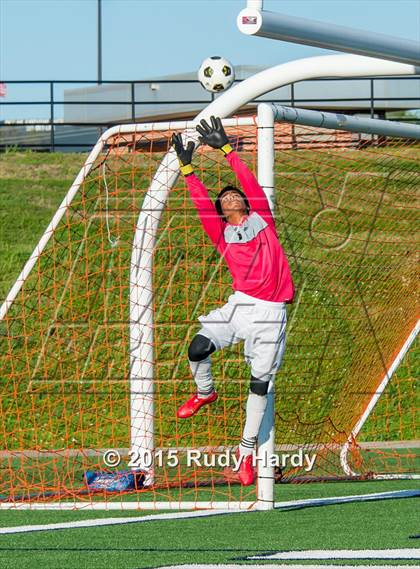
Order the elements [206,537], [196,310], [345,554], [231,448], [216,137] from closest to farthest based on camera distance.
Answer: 1. [345,554]
2. [206,537]
3. [216,137]
4. [231,448]
5. [196,310]

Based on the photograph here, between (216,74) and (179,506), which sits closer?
(179,506)

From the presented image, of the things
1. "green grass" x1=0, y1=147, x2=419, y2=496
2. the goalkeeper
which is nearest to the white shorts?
the goalkeeper

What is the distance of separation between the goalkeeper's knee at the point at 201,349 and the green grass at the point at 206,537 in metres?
0.99

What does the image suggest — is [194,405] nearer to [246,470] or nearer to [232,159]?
[246,470]

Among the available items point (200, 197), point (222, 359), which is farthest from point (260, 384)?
point (222, 359)

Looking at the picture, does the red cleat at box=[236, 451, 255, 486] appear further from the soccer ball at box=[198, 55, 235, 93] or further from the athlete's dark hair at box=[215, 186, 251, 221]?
the soccer ball at box=[198, 55, 235, 93]

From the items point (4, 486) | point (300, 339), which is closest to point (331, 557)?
Result: point (4, 486)

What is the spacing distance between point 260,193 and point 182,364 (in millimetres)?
8441

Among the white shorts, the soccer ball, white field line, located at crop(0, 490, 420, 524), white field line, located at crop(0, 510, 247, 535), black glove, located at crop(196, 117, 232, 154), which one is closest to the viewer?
white field line, located at crop(0, 510, 247, 535)

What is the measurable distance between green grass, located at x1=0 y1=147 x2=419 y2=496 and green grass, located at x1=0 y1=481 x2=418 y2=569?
1568 millimetres

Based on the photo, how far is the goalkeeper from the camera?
285 inches

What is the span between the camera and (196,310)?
1555cm

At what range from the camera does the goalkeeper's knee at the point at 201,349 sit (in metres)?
7.25

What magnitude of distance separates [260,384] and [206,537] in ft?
4.17
